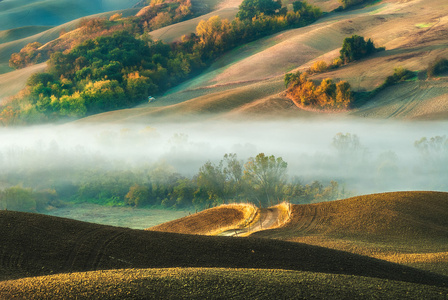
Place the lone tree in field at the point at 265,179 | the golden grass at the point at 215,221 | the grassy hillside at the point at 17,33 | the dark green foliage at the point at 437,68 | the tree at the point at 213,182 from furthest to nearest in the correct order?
the grassy hillside at the point at 17,33 < the dark green foliage at the point at 437,68 < the tree at the point at 213,182 < the lone tree in field at the point at 265,179 < the golden grass at the point at 215,221

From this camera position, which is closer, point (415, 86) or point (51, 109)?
point (415, 86)

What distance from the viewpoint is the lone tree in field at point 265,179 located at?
4631 cm

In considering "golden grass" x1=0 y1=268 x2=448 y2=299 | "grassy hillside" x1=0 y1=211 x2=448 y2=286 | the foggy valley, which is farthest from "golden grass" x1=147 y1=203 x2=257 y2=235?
the foggy valley

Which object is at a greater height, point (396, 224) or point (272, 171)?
point (396, 224)

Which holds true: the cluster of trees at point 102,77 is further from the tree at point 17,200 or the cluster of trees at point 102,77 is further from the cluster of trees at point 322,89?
the cluster of trees at point 322,89

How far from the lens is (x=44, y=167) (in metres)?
71.1

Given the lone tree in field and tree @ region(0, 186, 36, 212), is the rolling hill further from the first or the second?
tree @ region(0, 186, 36, 212)

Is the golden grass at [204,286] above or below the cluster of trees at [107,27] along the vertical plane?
below

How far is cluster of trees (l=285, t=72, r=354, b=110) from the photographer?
5552cm

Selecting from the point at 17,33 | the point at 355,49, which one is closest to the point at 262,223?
the point at 355,49

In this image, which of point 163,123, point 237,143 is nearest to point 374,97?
point 237,143

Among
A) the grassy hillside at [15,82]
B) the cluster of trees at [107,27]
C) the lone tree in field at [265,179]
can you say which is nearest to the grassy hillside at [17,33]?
the cluster of trees at [107,27]

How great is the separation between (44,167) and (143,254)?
6347 cm

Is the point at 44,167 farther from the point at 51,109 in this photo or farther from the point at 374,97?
the point at 374,97
